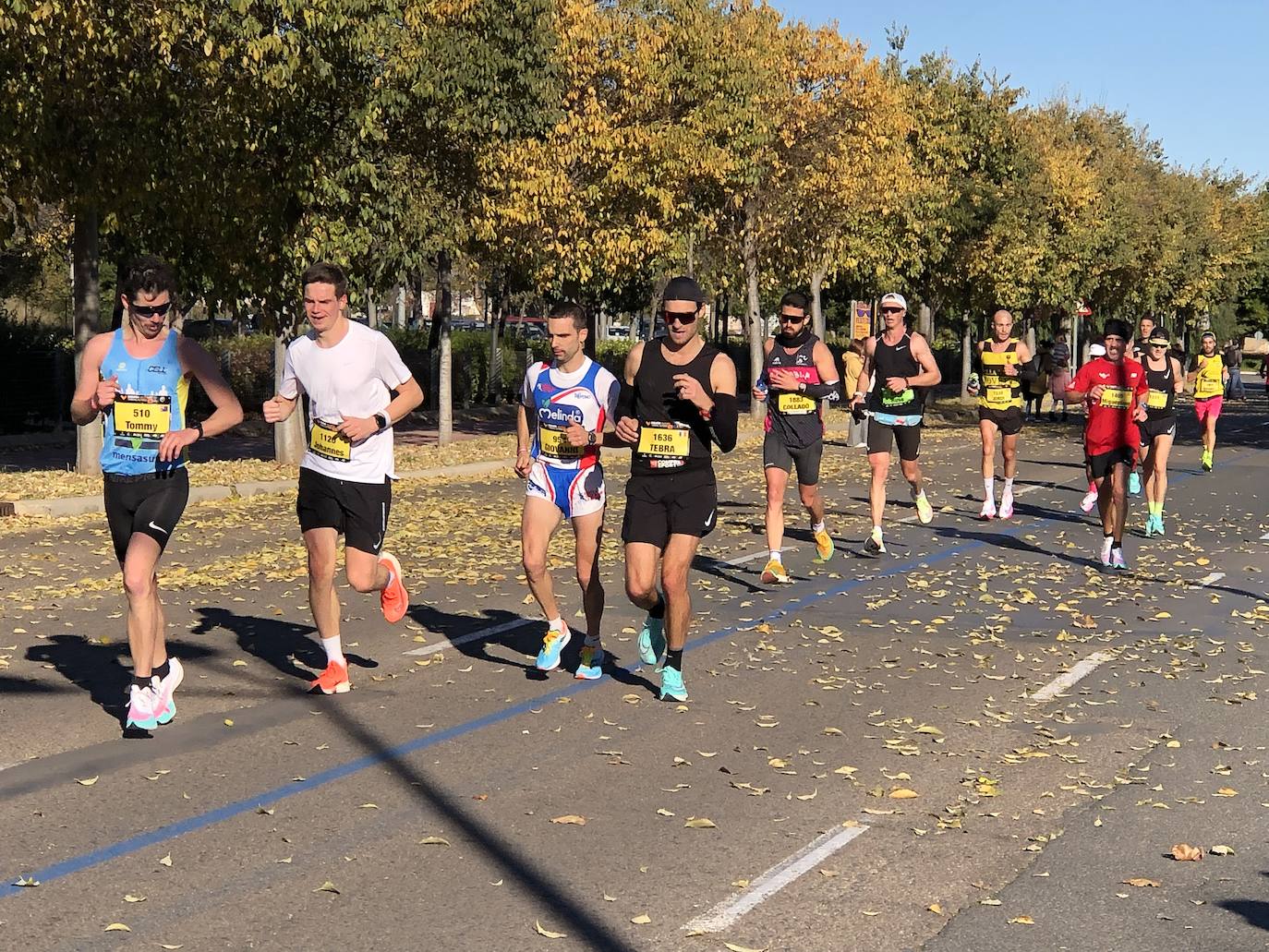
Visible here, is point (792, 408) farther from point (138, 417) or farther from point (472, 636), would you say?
point (138, 417)

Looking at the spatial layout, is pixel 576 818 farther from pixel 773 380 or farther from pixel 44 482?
pixel 44 482

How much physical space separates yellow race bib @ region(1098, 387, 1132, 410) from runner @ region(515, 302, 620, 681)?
6543 millimetres

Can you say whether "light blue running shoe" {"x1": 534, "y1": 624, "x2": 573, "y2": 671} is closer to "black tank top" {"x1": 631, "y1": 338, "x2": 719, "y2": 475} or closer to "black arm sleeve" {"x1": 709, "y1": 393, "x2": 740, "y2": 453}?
"black tank top" {"x1": 631, "y1": 338, "x2": 719, "y2": 475}

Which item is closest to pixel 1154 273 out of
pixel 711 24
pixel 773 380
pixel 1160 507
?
pixel 711 24

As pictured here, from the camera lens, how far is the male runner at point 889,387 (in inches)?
557

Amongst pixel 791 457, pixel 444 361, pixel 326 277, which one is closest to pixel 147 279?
pixel 326 277

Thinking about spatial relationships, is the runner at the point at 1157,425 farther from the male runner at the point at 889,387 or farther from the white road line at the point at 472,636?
the white road line at the point at 472,636

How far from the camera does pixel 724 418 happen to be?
316 inches

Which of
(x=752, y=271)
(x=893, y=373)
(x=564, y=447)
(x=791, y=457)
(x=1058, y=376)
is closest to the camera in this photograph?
(x=564, y=447)

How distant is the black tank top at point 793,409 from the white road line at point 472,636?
309 centimetres

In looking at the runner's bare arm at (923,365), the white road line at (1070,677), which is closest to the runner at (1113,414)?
the runner's bare arm at (923,365)

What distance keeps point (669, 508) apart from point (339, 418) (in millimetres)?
1652

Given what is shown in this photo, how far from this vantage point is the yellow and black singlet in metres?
→ 16.9

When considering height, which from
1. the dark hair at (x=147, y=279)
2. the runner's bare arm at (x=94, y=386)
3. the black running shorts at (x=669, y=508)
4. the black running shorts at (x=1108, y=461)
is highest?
the dark hair at (x=147, y=279)
